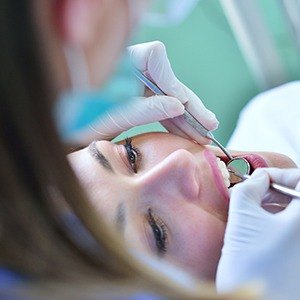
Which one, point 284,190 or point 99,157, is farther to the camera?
point 99,157

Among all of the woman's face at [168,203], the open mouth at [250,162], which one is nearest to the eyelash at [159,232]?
the woman's face at [168,203]

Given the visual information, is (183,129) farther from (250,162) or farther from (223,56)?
(223,56)

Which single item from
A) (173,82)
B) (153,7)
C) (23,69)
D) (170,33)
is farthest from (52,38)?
(170,33)

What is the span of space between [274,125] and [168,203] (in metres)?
0.68

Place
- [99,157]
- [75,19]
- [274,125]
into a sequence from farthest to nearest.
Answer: [274,125], [99,157], [75,19]

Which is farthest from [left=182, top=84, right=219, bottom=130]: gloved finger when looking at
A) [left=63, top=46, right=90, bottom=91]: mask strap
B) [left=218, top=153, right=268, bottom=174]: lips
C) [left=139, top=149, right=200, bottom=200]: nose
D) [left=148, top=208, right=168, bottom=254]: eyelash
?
[left=63, top=46, right=90, bottom=91]: mask strap

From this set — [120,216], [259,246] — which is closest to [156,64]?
[120,216]

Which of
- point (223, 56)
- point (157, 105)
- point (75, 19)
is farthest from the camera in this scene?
point (223, 56)

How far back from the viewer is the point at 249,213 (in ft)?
3.74

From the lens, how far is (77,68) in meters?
0.63

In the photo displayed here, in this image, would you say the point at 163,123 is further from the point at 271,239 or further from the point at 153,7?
the point at 153,7

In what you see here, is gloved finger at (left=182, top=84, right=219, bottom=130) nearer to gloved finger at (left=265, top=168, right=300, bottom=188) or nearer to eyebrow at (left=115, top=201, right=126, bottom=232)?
gloved finger at (left=265, top=168, right=300, bottom=188)

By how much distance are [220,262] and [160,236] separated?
13 centimetres

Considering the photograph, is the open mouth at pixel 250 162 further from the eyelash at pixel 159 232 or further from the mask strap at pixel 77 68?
the mask strap at pixel 77 68
